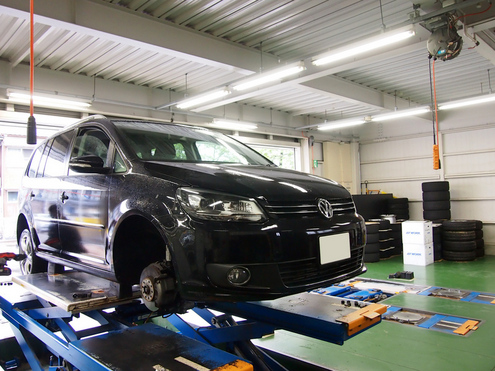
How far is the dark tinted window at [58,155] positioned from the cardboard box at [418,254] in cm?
693

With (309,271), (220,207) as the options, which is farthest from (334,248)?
(220,207)

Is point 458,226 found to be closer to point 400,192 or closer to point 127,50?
point 400,192

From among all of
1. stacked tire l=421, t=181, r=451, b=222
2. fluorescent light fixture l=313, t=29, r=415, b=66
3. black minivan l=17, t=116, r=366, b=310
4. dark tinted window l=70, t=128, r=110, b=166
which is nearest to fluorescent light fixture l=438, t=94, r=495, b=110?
stacked tire l=421, t=181, r=451, b=222

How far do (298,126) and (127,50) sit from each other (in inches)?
249

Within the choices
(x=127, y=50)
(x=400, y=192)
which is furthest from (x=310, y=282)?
(x=400, y=192)

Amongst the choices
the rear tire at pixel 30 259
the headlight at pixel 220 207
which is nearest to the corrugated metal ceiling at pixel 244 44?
the rear tire at pixel 30 259

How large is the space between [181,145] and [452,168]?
10.0 m

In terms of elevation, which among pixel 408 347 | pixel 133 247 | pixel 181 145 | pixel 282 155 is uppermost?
pixel 282 155

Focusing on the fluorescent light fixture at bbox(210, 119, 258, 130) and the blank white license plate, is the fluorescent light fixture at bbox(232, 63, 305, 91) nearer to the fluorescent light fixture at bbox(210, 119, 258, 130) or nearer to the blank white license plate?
the fluorescent light fixture at bbox(210, 119, 258, 130)

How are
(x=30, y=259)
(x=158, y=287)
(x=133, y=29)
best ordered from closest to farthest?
(x=158, y=287), (x=30, y=259), (x=133, y=29)

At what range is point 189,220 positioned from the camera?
5.82ft

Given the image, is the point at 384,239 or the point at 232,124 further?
the point at 232,124

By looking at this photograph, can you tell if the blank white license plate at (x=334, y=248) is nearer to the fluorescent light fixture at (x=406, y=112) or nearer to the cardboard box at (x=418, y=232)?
the cardboard box at (x=418, y=232)

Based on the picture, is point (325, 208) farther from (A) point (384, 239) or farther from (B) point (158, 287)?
(A) point (384, 239)
